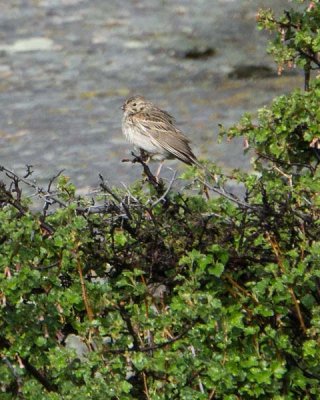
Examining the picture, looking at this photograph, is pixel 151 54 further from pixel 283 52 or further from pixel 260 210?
pixel 260 210

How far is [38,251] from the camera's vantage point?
15.7ft

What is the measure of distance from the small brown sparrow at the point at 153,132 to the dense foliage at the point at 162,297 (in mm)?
3560

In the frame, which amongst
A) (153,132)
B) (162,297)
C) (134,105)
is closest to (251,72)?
(134,105)

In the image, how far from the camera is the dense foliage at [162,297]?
185 inches

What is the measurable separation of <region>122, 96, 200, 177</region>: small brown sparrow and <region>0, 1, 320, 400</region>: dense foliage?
356 cm

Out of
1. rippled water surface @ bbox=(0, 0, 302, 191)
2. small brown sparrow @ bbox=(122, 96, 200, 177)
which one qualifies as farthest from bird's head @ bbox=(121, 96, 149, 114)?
rippled water surface @ bbox=(0, 0, 302, 191)

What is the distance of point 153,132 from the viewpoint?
9.41 m

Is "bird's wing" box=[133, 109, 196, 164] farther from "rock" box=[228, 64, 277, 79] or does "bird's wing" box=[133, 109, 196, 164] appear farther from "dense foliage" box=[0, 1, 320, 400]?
"dense foliage" box=[0, 1, 320, 400]

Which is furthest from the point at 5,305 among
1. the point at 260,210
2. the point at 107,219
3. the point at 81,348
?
the point at 81,348

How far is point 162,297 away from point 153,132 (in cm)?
447

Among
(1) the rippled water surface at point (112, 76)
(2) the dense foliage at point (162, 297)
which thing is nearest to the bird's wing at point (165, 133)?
(1) the rippled water surface at point (112, 76)

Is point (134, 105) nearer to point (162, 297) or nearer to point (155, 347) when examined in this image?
point (162, 297)

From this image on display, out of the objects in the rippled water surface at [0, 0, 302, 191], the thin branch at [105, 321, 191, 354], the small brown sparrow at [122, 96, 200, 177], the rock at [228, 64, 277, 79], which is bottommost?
the rippled water surface at [0, 0, 302, 191]

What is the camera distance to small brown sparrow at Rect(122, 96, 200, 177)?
8.92 metres
